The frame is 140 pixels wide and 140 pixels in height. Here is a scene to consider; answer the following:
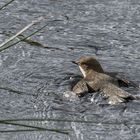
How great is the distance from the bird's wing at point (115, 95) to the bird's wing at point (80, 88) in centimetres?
17

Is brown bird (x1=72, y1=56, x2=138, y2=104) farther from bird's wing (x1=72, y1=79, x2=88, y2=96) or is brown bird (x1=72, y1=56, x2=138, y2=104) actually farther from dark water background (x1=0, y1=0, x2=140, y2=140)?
dark water background (x1=0, y1=0, x2=140, y2=140)

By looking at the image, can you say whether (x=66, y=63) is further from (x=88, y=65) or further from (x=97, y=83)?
(x=97, y=83)

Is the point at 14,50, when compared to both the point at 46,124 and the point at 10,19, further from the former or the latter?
the point at 46,124

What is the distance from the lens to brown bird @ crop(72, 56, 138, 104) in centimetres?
571

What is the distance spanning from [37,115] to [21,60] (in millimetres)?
1384

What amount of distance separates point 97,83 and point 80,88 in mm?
220

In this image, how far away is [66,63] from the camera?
21.6 ft

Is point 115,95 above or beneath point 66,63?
above

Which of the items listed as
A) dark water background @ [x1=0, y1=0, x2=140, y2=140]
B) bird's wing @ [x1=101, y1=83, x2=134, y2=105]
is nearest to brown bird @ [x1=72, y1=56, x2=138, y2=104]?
bird's wing @ [x1=101, y1=83, x2=134, y2=105]

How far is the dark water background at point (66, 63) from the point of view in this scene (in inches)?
200

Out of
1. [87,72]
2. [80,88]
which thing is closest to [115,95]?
[80,88]

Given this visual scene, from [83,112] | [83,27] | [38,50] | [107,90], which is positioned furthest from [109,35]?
[83,112]

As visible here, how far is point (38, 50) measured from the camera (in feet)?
22.6

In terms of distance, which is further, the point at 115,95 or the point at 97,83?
the point at 97,83
